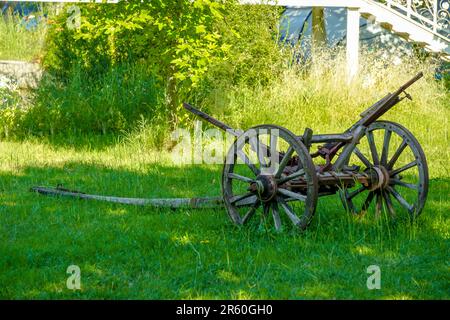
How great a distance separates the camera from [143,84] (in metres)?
12.1

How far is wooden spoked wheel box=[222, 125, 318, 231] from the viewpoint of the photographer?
18.9ft

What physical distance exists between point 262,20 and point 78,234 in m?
7.93

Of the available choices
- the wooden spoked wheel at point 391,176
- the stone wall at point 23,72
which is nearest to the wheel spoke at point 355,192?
the wooden spoked wheel at point 391,176

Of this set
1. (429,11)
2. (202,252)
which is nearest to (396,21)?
(429,11)

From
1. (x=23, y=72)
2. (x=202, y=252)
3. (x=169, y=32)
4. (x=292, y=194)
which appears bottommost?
(x=202, y=252)

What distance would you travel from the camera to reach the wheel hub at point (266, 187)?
5977mm

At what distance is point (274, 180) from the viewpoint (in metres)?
5.98

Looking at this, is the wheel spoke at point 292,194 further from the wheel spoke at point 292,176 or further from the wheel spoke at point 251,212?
the wheel spoke at point 251,212

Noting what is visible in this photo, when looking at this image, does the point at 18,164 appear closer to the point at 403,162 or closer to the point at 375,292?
the point at 403,162

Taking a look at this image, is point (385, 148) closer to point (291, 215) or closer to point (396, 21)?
point (291, 215)

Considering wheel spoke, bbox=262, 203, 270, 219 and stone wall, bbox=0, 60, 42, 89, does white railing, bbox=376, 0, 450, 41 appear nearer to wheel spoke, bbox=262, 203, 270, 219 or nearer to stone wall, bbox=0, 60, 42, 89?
stone wall, bbox=0, 60, 42, 89

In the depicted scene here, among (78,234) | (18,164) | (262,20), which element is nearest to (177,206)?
(78,234)

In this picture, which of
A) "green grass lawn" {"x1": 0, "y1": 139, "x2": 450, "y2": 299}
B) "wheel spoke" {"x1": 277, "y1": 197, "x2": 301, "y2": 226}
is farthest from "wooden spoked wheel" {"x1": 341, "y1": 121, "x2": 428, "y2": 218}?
"wheel spoke" {"x1": 277, "y1": 197, "x2": 301, "y2": 226}

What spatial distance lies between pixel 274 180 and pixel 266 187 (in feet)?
0.29
